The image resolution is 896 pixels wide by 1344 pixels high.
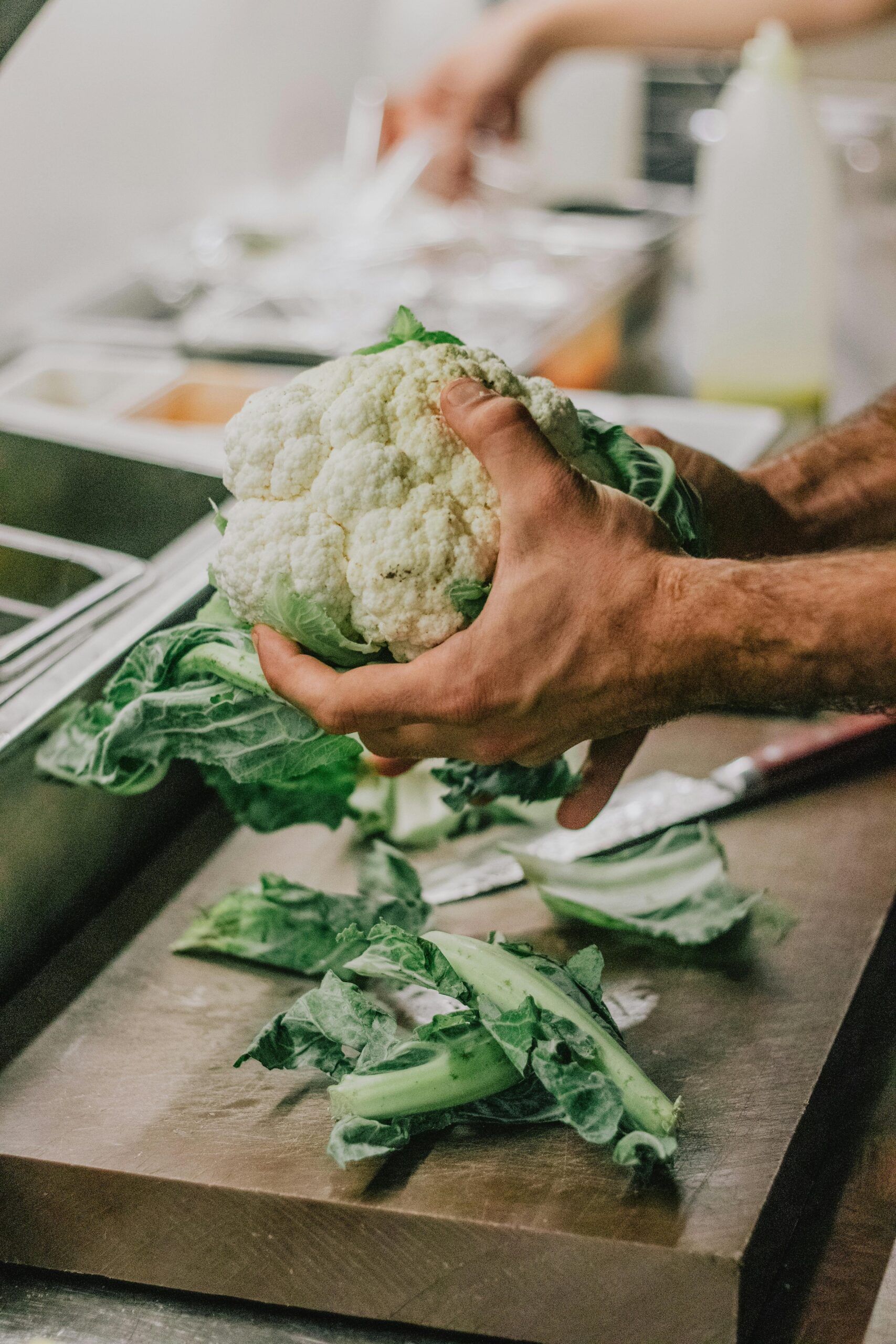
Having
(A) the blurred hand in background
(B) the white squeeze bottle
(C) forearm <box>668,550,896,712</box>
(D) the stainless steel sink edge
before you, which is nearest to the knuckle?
(C) forearm <box>668,550,896,712</box>

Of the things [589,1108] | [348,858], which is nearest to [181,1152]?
[589,1108]

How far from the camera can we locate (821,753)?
1449mm

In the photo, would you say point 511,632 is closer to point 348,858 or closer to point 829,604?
point 829,604

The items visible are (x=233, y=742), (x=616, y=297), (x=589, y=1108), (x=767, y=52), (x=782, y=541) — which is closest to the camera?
(x=589, y=1108)

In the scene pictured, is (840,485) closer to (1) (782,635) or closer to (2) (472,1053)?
(1) (782,635)

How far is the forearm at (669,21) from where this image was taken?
3.23 m

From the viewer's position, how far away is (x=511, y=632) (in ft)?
3.14

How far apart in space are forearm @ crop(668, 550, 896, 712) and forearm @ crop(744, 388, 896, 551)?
354 millimetres

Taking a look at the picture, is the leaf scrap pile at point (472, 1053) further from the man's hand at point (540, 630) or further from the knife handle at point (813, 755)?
the knife handle at point (813, 755)

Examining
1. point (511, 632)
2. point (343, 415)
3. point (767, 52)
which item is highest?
point (767, 52)

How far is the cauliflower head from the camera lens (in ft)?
3.29

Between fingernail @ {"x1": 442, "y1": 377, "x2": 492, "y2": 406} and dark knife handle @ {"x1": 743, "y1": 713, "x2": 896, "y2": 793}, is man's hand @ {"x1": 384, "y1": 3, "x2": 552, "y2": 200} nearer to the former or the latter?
dark knife handle @ {"x1": 743, "y1": 713, "x2": 896, "y2": 793}

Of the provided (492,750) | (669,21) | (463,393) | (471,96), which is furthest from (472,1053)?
(669,21)

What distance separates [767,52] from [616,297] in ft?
2.10
